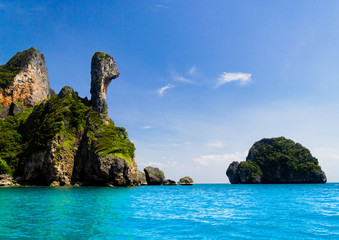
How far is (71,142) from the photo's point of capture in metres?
72.6

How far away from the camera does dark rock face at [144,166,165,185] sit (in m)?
99.6

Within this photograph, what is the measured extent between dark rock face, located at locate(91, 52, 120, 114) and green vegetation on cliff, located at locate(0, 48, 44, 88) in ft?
118

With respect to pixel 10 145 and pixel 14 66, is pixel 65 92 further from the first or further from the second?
pixel 14 66

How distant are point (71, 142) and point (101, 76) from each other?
2839 cm

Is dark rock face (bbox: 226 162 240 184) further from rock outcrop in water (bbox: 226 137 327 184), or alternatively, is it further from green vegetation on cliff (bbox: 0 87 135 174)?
green vegetation on cliff (bbox: 0 87 135 174)

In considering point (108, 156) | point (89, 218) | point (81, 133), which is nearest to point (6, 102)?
point (81, 133)

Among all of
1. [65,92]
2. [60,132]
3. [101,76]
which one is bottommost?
[60,132]

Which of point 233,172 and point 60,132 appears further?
point 233,172

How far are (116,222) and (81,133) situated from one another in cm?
6804

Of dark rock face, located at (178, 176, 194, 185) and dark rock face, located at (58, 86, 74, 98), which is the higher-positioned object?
dark rock face, located at (58, 86, 74, 98)

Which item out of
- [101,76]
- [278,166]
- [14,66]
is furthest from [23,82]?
[278,166]

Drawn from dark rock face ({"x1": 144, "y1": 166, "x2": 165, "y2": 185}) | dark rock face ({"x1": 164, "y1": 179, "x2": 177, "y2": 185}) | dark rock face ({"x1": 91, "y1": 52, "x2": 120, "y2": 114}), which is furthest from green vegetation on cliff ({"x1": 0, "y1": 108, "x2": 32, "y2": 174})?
dark rock face ({"x1": 164, "y1": 179, "x2": 177, "y2": 185})

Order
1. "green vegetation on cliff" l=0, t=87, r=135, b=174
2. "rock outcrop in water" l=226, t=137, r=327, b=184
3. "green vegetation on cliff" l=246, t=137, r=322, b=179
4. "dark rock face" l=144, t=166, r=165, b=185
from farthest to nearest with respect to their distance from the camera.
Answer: "green vegetation on cliff" l=246, t=137, r=322, b=179
"rock outcrop in water" l=226, t=137, r=327, b=184
"dark rock face" l=144, t=166, r=165, b=185
"green vegetation on cliff" l=0, t=87, r=135, b=174

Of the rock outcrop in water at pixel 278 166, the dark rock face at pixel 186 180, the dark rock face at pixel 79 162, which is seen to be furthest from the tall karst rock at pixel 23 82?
the rock outcrop in water at pixel 278 166
